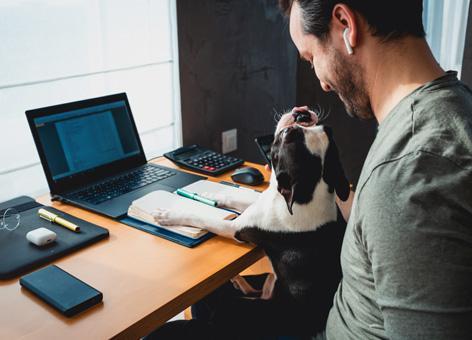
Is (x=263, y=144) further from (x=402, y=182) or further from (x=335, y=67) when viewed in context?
(x=402, y=182)

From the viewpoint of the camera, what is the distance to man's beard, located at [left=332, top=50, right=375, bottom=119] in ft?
3.29

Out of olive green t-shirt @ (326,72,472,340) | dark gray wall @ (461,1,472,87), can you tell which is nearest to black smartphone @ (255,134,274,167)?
olive green t-shirt @ (326,72,472,340)

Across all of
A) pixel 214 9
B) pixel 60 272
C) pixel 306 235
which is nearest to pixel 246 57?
pixel 214 9

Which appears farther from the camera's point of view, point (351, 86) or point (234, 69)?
point (234, 69)

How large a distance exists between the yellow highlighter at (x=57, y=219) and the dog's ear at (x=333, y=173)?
2.10 feet

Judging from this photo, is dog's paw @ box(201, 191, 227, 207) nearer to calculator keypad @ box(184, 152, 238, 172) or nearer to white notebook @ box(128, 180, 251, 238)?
white notebook @ box(128, 180, 251, 238)

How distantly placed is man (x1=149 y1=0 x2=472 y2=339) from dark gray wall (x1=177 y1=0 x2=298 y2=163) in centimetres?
96

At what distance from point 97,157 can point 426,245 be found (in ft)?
3.64

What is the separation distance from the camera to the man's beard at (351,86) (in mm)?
1004

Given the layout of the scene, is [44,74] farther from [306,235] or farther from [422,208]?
[422,208]

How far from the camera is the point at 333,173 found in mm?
1246

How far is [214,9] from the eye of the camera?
1978 millimetres

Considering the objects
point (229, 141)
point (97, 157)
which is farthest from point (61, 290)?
point (229, 141)

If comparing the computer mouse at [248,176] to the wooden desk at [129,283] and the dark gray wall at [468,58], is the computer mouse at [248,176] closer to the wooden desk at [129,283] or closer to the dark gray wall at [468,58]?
the wooden desk at [129,283]
